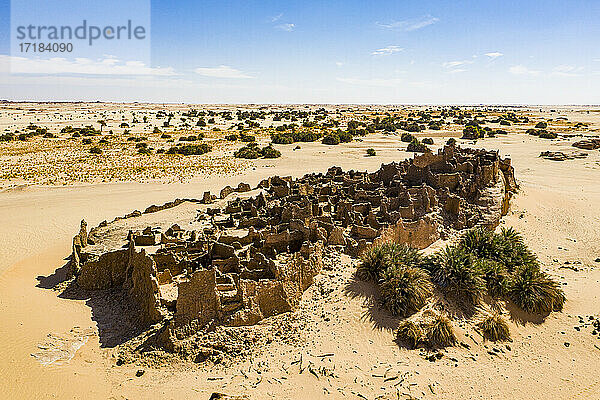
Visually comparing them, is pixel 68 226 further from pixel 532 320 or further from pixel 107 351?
pixel 532 320

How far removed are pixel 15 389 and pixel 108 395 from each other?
233 cm

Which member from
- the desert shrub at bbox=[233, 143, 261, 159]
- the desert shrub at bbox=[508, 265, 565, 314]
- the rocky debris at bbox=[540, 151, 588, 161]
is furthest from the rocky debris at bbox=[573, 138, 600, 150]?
the desert shrub at bbox=[508, 265, 565, 314]

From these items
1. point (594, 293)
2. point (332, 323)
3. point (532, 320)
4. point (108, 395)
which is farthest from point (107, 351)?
point (594, 293)

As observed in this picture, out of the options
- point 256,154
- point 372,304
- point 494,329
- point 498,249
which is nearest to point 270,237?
point 372,304

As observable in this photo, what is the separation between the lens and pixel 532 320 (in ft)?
44.7

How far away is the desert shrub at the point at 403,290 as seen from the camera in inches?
495

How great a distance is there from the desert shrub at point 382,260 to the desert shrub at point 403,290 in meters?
0.34

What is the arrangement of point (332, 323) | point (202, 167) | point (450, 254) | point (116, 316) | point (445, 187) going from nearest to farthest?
point (332, 323) → point (116, 316) → point (450, 254) → point (445, 187) → point (202, 167)

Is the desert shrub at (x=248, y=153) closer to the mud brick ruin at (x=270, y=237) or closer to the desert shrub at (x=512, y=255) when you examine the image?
the mud brick ruin at (x=270, y=237)

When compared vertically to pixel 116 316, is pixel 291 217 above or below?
above

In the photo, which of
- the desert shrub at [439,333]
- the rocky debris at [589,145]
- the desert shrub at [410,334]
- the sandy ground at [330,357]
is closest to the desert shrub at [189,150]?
the sandy ground at [330,357]

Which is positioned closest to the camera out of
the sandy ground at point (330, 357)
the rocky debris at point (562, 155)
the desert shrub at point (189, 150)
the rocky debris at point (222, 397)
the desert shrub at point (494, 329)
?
the rocky debris at point (222, 397)

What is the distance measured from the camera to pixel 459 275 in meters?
13.9

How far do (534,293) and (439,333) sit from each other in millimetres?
4595
